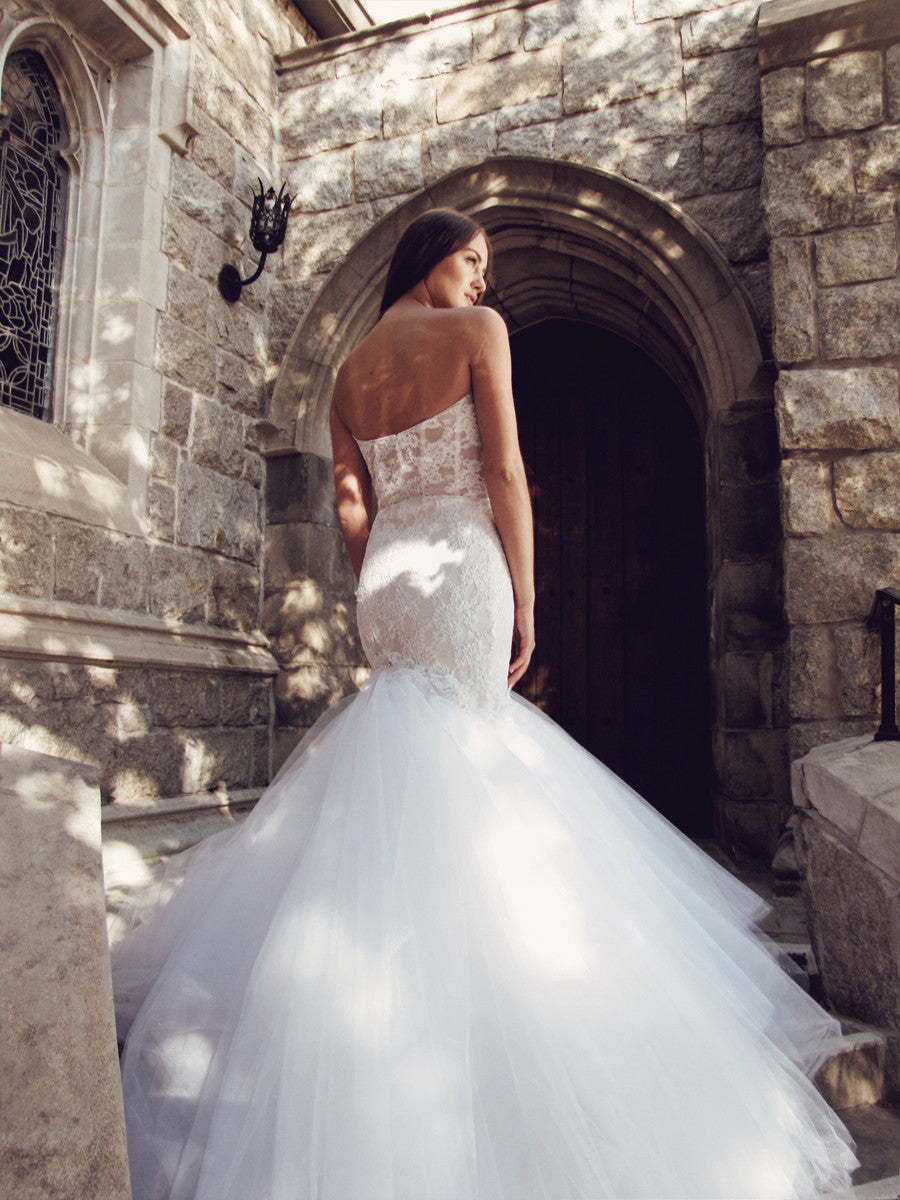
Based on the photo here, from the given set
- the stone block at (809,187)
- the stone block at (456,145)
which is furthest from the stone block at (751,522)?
the stone block at (456,145)

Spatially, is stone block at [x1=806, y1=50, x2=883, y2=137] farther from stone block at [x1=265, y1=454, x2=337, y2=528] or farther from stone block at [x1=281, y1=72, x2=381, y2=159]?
stone block at [x1=265, y1=454, x2=337, y2=528]

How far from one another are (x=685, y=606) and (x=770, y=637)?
136cm

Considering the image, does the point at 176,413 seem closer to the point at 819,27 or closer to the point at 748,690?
the point at 748,690

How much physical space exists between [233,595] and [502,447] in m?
2.75

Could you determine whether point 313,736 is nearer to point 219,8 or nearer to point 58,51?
point 58,51

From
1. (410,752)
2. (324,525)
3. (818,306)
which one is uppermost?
(818,306)

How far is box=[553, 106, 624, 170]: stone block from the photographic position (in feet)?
14.3

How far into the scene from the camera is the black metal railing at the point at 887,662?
2383 millimetres

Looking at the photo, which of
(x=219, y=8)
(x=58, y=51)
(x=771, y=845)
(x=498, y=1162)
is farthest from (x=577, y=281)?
(x=498, y=1162)

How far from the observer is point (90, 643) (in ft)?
11.3

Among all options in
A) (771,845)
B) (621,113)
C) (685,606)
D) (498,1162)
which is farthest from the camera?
(685,606)

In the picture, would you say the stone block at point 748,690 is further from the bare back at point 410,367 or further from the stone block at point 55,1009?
the stone block at point 55,1009

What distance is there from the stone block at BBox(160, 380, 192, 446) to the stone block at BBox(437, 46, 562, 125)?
2.05m

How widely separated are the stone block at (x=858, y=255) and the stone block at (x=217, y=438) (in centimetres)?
282
